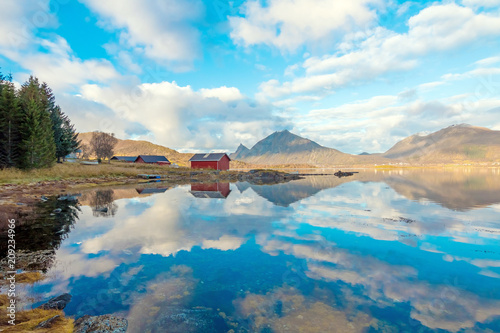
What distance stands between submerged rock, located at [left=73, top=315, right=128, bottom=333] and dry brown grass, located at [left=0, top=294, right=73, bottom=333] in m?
0.20

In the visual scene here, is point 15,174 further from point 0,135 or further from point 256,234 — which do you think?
point 256,234

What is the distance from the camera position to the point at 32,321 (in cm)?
571

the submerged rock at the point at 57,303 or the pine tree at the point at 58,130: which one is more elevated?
the pine tree at the point at 58,130

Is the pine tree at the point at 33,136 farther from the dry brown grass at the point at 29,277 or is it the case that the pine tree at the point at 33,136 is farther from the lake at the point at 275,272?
the dry brown grass at the point at 29,277

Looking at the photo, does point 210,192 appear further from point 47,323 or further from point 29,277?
point 47,323

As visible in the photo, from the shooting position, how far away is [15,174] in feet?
115

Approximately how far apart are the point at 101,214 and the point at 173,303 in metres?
14.4

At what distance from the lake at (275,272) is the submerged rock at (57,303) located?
0.66 feet

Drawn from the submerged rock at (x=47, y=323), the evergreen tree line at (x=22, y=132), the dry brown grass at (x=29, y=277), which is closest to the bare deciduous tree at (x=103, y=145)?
the evergreen tree line at (x=22, y=132)

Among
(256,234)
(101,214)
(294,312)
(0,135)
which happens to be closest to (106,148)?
(0,135)

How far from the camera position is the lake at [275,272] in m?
6.38

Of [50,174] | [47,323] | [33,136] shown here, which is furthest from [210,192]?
[33,136]

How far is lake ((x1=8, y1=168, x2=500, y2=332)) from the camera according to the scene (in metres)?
6.38

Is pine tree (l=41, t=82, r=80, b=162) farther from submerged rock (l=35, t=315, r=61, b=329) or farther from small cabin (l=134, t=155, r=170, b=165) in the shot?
submerged rock (l=35, t=315, r=61, b=329)
